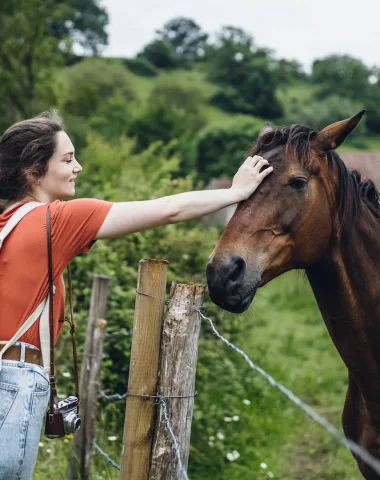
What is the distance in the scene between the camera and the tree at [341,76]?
63875 mm

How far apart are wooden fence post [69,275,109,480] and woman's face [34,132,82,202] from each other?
2.24 metres

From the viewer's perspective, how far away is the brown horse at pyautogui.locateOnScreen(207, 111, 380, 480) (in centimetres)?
277

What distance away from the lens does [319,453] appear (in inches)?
251

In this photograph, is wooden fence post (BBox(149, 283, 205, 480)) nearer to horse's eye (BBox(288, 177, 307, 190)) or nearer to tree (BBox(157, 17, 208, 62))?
horse's eye (BBox(288, 177, 307, 190))

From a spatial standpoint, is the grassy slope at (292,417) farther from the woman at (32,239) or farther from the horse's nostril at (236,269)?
the woman at (32,239)

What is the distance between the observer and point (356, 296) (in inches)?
119

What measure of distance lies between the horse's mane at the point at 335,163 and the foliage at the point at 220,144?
112 ft

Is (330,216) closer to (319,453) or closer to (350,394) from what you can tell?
(350,394)

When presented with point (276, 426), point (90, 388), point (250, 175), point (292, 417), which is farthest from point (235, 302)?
point (292, 417)

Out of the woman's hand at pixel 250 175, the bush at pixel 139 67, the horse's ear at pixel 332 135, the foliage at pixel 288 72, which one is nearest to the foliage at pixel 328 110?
the foliage at pixel 288 72

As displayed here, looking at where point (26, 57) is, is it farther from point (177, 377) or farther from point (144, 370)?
point (177, 377)

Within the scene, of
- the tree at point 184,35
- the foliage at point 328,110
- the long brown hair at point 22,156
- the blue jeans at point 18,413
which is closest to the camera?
the blue jeans at point 18,413

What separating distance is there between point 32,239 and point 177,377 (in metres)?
0.92

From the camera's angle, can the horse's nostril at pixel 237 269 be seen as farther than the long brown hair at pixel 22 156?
Yes
